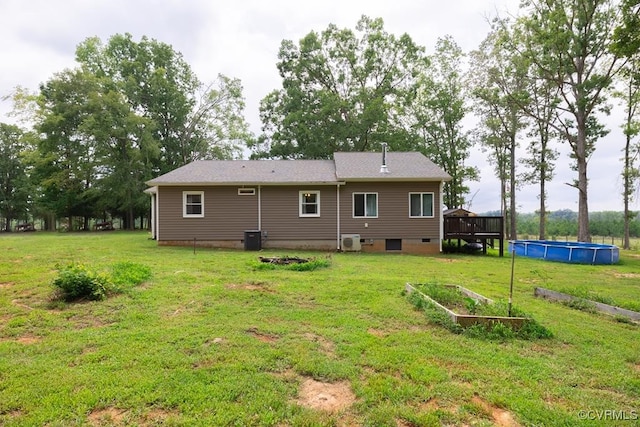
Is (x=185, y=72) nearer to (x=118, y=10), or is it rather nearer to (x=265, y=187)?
(x=118, y=10)

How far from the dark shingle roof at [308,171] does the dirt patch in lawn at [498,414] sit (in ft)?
35.3

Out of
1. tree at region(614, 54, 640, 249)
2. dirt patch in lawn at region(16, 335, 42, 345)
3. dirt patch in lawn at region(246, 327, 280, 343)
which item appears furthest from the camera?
tree at region(614, 54, 640, 249)

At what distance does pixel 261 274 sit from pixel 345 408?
5124mm

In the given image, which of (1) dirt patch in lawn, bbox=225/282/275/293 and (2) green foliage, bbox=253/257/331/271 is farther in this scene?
(2) green foliage, bbox=253/257/331/271

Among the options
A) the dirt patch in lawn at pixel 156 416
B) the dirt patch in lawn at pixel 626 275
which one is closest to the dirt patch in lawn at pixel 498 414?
the dirt patch in lawn at pixel 156 416

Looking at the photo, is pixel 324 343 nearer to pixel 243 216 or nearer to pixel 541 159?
pixel 243 216

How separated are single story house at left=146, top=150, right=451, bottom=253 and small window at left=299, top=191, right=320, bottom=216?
1.7 inches

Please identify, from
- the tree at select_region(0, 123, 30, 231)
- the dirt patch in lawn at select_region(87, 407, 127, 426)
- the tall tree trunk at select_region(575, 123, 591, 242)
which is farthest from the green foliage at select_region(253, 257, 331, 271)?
the tree at select_region(0, 123, 30, 231)

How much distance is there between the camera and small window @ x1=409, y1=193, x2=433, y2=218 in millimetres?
13281

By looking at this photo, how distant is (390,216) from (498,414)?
11.1 meters

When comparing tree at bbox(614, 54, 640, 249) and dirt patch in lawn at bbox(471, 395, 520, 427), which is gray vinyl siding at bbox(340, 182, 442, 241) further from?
tree at bbox(614, 54, 640, 249)

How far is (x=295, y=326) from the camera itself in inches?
161

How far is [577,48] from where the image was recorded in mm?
15648

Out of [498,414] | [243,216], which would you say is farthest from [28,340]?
[243,216]
